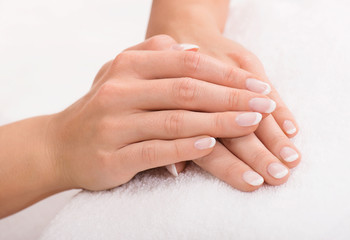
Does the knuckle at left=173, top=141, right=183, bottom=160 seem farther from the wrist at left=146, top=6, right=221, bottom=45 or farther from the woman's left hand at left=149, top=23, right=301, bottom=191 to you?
the wrist at left=146, top=6, right=221, bottom=45

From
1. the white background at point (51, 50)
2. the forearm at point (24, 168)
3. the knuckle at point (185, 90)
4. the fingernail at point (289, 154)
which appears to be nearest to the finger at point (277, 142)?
the fingernail at point (289, 154)

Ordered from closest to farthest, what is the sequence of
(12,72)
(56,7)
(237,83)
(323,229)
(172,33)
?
(323,229) < (237,83) < (172,33) < (12,72) < (56,7)

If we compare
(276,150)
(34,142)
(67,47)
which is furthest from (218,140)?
(67,47)

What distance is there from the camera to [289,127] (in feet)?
2.11

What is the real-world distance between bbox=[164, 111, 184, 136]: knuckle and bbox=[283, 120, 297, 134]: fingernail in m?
0.15

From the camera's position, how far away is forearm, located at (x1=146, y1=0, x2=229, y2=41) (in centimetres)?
86

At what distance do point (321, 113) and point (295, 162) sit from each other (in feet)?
0.35

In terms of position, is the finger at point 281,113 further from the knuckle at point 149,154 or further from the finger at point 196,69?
the knuckle at point 149,154

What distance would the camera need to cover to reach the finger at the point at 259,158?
1.89ft

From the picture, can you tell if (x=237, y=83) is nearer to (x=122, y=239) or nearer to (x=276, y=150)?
(x=276, y=150)

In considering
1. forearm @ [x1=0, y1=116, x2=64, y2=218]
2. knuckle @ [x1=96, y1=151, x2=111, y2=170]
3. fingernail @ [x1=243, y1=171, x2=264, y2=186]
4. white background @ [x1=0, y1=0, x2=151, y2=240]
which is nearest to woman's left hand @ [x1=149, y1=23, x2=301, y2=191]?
fingernail @ [x1=243, y1=171, x2=264, y2=186]

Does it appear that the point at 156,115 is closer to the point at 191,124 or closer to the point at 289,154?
the point at 191,124

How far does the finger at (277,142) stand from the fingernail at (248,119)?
0.05 m

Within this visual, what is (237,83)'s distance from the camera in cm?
65
